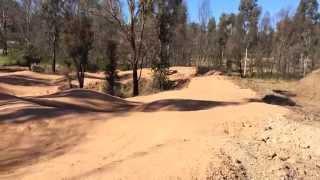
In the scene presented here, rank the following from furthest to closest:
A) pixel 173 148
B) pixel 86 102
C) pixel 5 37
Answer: pixel 5 37 < pixel 86 102 < pixel 173 148

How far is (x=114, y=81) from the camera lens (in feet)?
93.0

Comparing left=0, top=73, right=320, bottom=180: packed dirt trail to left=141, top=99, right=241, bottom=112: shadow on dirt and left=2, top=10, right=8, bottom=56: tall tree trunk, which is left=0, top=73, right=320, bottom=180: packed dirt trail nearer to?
left=141, top=99, right=241, bottom=112: shadow on dirt

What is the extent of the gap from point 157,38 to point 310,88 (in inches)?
402

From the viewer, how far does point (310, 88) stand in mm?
27344

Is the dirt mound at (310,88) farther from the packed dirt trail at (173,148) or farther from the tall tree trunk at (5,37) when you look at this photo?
the tall tree trunk at (5,37)

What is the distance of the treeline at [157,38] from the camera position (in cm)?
2770

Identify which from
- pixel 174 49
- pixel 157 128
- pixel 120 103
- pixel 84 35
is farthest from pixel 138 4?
pixel 174 49

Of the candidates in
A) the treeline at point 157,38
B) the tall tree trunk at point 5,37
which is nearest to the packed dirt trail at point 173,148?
the treeline at point 157,38

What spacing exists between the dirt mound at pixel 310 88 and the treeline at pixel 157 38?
775 centimetres

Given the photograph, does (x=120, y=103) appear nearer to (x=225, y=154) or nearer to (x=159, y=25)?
(x=225, y=154)

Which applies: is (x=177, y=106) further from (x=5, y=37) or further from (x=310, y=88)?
(x=5, y=37)

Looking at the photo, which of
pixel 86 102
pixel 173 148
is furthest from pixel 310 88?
pixel 173 148

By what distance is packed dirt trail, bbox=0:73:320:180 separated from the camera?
7203 millimetres

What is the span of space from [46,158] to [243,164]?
11.5ft
